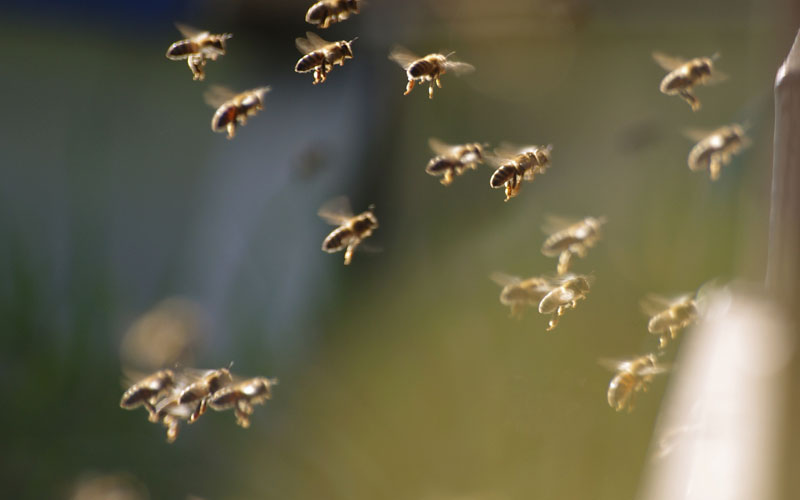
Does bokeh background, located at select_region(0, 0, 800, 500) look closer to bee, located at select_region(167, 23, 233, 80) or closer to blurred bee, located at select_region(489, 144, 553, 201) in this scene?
blurred bee, located at select_region(489, 144, 553, 201)

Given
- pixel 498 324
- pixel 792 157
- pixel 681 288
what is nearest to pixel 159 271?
pixel 498 324

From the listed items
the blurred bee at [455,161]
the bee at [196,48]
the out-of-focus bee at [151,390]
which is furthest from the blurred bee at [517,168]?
the out-of-focus bee at [151,390]

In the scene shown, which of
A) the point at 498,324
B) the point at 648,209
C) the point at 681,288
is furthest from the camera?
the point at 648,209

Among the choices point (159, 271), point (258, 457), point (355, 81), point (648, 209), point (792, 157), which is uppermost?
point (355, 81)

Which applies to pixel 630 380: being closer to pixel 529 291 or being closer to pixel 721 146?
pixel 529 291

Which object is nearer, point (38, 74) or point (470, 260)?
point (470, 260)

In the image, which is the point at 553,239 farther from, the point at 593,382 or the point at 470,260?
the point at 470,260

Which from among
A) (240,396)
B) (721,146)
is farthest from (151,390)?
(721,146)

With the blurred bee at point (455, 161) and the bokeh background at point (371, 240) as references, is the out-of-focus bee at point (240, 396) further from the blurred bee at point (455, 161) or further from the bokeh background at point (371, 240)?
the bokeh background at point (371, 240)
